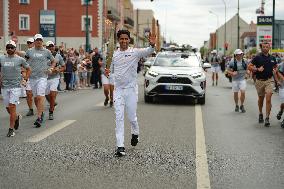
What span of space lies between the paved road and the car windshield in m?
4.60

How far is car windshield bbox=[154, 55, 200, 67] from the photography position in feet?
59.8

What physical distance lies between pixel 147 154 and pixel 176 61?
1039 cm

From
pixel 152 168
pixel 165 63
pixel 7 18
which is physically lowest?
pixel 152 168

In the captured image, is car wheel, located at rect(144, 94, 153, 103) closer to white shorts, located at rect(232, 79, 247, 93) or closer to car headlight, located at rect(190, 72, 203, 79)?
car headlight, located at rect(190, 72, 203, 79)

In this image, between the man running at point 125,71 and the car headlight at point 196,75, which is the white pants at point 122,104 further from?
the car headlight at point 196,75

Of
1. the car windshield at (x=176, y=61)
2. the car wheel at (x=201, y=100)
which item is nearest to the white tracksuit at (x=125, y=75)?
the car wheel at (x=201, y=100)

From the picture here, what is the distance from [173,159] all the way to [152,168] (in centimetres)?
73

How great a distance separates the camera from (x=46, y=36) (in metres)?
31.4

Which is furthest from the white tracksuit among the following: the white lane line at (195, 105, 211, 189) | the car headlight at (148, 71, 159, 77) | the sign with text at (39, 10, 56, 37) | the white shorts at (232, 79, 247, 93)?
the sign with text at (39, 10, 56, 37)

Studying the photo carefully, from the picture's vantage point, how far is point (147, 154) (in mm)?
8305

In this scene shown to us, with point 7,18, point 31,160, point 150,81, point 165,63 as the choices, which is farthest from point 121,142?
point 7,18

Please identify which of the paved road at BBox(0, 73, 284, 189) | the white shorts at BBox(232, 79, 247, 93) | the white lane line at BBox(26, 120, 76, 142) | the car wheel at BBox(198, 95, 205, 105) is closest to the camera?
the paved road at BBox(0, 73, 284, 189)

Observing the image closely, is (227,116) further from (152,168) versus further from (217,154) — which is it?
(152,168)

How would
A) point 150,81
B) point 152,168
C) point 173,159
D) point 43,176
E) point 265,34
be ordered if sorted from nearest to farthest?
1. point 43,176
2. point 152,168
3. point 173,159
4. point 150,81
5. point 265,34
